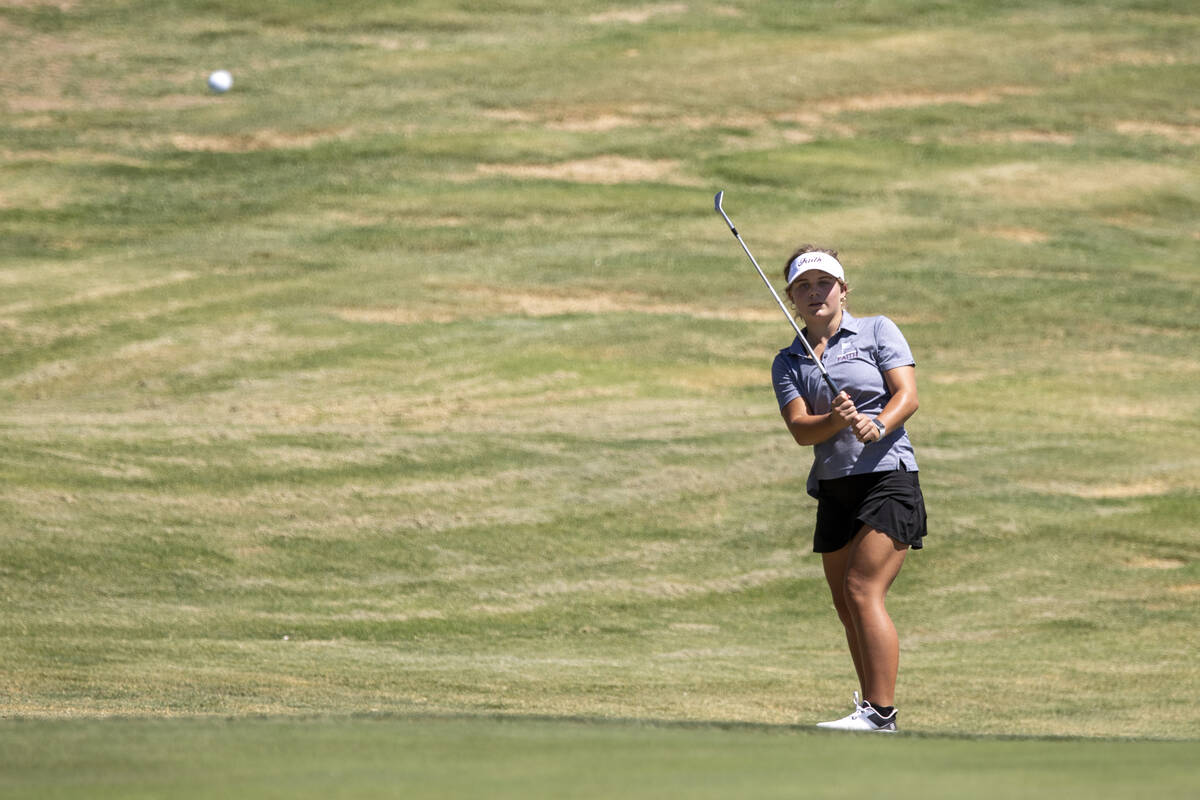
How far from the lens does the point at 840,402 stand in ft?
19.7

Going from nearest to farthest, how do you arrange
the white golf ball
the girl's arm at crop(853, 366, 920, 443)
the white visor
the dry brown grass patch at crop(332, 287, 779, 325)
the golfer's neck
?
the girl's arm at crop(853, 366, 920, 443) < the white visor < the golfer's neck < the dry brown grass patch at crop(332, 287, 779, 325) < the white golf ball

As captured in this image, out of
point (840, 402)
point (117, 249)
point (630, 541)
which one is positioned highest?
point (840, 402)

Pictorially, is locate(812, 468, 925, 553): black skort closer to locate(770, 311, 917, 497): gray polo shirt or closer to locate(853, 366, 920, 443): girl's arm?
locate(770, 311, 917, 497): gray polo shirt

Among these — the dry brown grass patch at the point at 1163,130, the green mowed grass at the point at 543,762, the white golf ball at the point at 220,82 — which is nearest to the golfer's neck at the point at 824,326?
the green mowed grass at the point at 543,762

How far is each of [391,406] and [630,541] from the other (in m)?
4.20

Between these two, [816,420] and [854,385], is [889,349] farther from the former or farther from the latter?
[816,420]

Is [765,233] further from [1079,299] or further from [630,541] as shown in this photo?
[630,541]

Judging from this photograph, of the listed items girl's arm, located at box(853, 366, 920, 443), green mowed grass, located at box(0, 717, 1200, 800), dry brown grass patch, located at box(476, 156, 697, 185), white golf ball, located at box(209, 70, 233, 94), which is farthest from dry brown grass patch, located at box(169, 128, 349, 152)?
green mowed grass, located at box(0, 717, 1200, 800)

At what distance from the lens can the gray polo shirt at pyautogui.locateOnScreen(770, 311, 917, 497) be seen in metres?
6.18

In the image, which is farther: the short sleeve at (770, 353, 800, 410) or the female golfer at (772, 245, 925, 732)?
the short sleeve at (770, 353, 800, 410)

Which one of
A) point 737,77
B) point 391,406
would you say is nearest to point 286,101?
point 737,77

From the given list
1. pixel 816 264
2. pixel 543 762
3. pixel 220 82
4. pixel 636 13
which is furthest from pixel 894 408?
pixel 636 13

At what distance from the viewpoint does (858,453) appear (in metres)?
6.18

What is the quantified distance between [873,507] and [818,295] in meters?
0.89
